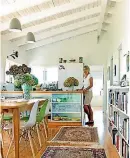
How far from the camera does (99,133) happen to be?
5.88 metres

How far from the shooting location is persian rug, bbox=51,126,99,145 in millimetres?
5000

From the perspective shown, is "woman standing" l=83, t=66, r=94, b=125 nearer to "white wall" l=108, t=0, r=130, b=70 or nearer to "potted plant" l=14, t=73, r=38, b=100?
"white wall" l=108, t=0, r=130, b=70

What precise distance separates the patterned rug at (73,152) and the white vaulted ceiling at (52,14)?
3.33m

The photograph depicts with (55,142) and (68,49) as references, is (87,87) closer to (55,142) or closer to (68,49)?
(55,142)

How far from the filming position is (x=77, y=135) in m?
5.54

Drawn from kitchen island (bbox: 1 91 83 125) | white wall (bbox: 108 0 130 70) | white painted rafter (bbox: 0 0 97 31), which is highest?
white painted rafter (bbox: 0 0 97 31)

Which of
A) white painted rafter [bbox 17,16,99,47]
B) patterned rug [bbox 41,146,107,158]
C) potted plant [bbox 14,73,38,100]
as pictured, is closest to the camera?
patterned rug [bbox 41,146,107,158]

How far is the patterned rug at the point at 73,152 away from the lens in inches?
154

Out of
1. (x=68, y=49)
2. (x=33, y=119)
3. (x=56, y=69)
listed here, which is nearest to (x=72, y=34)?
(x=68, y=49)

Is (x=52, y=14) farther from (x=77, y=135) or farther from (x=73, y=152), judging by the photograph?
(x=73, y=152)

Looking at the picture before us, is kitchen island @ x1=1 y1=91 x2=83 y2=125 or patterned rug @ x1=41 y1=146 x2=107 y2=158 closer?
patterned rug @ x1=41 y1=146 x2=107 y2=158

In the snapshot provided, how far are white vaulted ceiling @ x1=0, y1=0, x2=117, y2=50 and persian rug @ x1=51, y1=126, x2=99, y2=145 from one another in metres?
2.95

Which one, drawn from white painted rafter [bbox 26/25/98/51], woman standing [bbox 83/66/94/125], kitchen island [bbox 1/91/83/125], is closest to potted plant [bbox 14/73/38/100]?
kitchen island [bbox 1/91/83/125]

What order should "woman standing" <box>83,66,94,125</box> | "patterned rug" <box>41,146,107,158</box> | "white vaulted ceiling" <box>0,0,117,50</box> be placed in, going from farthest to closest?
"woman standing" <box>83,66,94,125</box> < "white vaulted ceiling" <box>0,0,117,50</box> < "patterned rug" <box>41,146,107,158</box>
